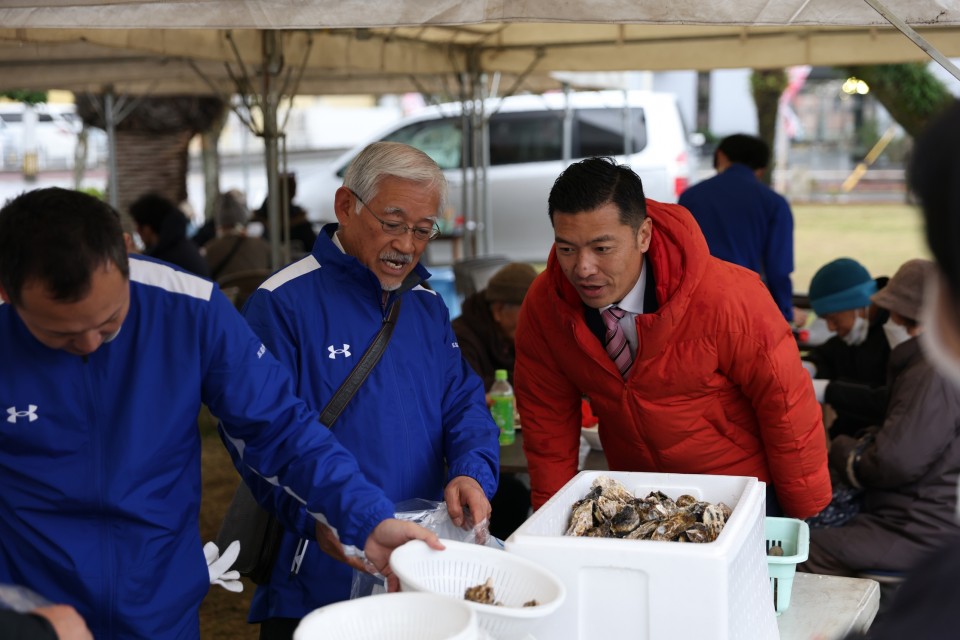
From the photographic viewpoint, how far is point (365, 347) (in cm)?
235

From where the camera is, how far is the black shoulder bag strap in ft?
7.50

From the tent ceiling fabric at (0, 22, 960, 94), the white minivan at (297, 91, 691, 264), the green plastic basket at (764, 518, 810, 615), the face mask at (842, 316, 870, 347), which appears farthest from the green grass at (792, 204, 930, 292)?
the green plastic basket at (764, 518, 810, 615)

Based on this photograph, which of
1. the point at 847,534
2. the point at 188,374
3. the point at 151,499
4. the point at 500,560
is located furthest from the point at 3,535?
the point at 847,534

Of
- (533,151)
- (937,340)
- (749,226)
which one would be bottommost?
(749,226)

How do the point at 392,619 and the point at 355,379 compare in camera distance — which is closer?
the point at 392,619

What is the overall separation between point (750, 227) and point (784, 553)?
385 cm

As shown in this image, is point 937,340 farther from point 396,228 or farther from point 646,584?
point 396,228

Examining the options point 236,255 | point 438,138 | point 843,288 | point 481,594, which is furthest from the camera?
point 438,138

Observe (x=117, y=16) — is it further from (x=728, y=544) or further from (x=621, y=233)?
(x=728, y=544)

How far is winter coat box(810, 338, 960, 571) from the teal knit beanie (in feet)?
3.67

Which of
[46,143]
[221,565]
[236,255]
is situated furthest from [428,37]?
[46,143]

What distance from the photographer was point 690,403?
2539 mm

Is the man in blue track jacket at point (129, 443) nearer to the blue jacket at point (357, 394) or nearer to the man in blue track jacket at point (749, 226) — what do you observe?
the blue jacket at point (357, 394)

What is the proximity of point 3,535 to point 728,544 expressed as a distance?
1.25 metres
